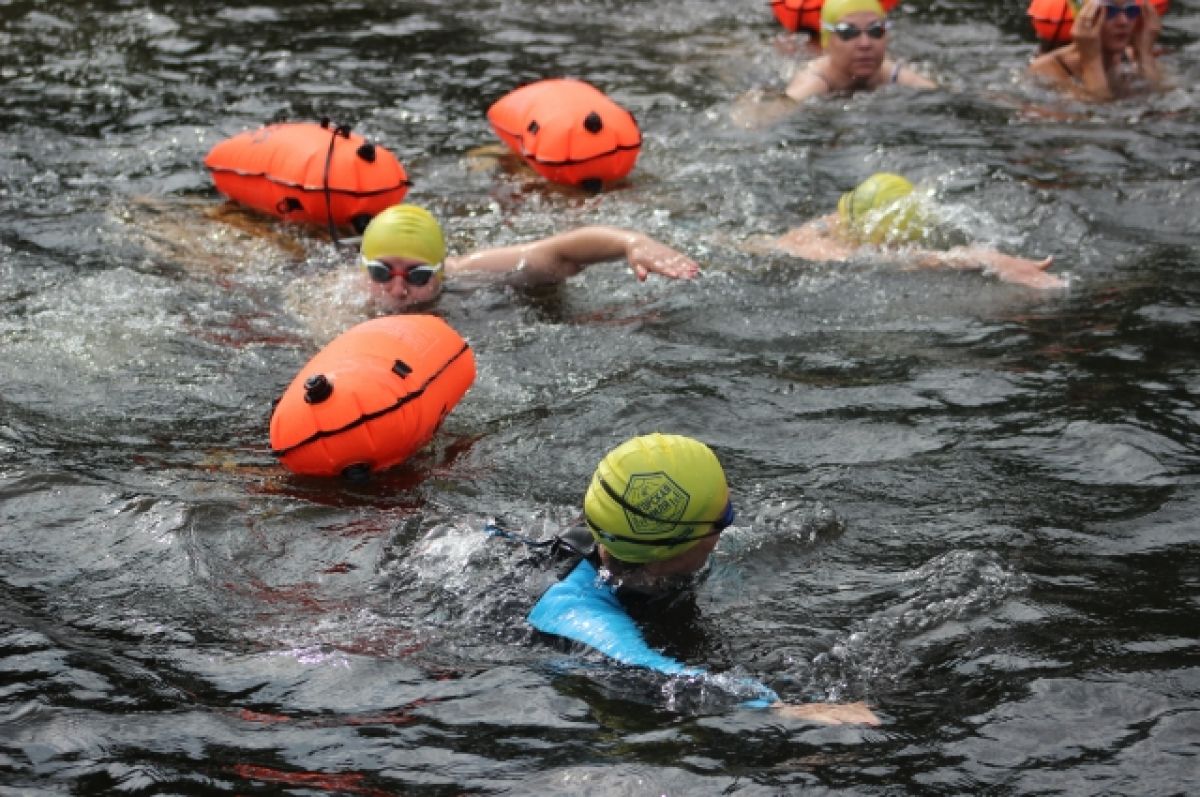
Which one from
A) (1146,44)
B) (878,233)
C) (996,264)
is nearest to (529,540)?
(996,264)

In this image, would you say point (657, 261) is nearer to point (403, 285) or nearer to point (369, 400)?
point (403, 285)

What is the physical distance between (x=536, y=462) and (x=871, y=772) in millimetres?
3017

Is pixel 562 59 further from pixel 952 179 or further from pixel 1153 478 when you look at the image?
pixel 1153 478

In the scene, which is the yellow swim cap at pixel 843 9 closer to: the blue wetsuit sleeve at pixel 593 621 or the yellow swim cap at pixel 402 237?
the yellow swim cap at pixel 402 237

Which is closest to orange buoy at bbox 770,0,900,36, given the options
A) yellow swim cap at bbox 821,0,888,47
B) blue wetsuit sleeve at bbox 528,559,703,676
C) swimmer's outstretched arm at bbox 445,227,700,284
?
yellow swim cap at bbox 821,0,888,47

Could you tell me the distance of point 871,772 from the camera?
5.24 meters

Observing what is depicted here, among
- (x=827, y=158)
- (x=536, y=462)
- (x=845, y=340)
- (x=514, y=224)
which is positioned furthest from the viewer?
(x=827, y=158)

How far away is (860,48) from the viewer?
13406 mm

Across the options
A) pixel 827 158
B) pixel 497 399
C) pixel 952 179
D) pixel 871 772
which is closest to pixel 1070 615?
pixel 871 772

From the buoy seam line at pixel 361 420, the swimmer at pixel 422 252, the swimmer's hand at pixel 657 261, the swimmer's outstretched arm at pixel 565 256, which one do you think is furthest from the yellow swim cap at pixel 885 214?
the buoy seam line at pixel 361 420

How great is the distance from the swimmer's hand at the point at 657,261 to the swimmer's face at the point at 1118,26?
20.7ft

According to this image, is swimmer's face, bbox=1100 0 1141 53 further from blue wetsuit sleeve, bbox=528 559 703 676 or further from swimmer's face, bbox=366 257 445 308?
blue wetsuit sleeve, bbox=528 559 703 676

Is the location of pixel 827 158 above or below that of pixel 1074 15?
below

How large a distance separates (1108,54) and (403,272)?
7.28 meters
